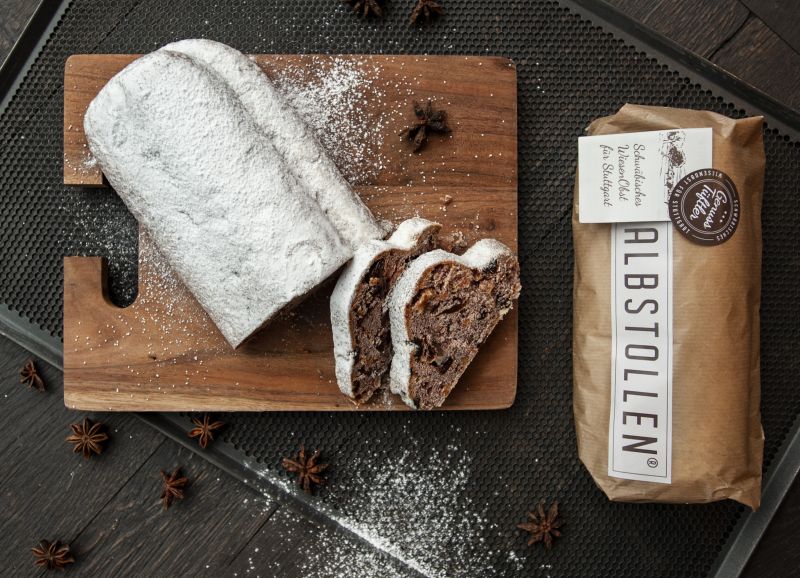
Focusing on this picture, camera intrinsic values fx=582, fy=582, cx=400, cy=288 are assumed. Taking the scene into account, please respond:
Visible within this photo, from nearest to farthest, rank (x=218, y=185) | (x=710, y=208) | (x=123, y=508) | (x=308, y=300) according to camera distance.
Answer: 1. (x=218, y=185)
2. (x=710, y=208)
3. (x=308, y=300)
4. (x=123, y=508)

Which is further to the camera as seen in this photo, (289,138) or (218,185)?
(289,138)

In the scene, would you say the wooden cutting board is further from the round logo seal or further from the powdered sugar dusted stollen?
the round logo seal

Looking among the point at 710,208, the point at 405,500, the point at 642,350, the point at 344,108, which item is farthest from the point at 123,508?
the point at 710,208

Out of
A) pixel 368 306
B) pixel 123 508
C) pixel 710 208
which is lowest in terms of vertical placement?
pixel 123 508

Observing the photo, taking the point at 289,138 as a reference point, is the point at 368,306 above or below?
below

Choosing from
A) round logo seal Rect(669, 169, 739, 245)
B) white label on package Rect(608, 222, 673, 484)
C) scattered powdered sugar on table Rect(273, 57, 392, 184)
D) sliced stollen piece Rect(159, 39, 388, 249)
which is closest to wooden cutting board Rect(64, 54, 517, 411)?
scattered powdered sugar on table Rect(273, 57, 392, 184)

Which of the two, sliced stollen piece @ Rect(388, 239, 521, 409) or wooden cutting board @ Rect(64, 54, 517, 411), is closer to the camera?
sliced stollen piece @ Rect(388, 239, 521, 409)

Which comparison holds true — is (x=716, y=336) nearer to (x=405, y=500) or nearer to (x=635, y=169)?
(x=635, y=169)

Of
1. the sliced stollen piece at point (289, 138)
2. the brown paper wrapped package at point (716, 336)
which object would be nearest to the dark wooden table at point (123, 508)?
the sliced stollen piece at point (289, 138)
